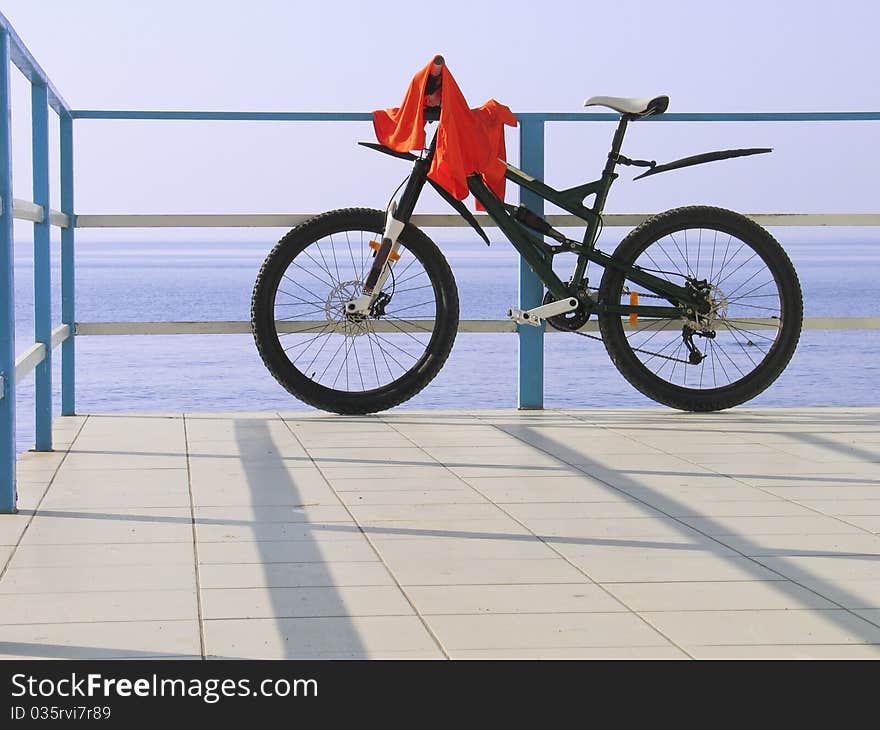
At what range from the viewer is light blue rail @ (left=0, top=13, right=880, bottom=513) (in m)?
3.07

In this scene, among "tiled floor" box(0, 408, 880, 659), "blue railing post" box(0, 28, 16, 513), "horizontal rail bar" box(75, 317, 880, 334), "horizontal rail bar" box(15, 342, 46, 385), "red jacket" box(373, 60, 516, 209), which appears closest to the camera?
"tiled floor" box(0, 408, 880, 659)

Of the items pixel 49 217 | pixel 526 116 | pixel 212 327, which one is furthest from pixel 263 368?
pixel 49 217

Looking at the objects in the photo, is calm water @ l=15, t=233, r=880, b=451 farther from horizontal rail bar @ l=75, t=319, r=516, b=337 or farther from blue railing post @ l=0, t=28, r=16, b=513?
blue railing post @ l=0, t=28, r=16, b=513

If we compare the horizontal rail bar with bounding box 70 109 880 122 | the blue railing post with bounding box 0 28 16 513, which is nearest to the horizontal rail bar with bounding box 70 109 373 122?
the horizontal rail bar with bounding box 70 109 880 122

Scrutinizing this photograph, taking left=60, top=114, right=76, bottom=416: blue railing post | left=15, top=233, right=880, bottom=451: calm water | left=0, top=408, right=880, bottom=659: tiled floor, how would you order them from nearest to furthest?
left=0, top=408, right=880, bottom=659: tiled floor → left=60, top=114, right=76, bottom=416: blue railing post → left=15, top=233, right=880, bottom=451: calm water

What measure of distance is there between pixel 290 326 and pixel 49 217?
1.05 metres

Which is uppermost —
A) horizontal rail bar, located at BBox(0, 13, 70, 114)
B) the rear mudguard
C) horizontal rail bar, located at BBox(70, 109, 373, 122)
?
horizontal rail bar, located at BBox(70, 109, 373, 122)

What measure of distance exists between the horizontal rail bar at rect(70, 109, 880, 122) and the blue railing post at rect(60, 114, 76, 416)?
0.36 ft

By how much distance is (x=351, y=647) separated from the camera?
1999 millimetres

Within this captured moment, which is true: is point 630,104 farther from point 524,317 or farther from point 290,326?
point 290,326

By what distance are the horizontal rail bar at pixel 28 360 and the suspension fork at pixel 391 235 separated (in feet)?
3.90

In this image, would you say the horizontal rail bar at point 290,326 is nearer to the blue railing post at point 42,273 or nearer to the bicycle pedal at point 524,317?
the bicycle pedal at point 524,317

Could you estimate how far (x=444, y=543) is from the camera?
273 cm
